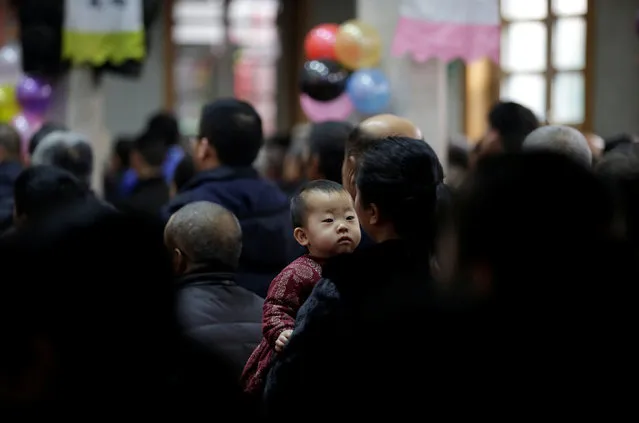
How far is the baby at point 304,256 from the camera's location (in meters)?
3.29

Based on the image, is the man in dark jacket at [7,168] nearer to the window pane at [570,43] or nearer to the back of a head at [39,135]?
the back of a head at [39,135]

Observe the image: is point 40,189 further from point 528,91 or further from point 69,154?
point 528,91

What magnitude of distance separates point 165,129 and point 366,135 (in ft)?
15.4

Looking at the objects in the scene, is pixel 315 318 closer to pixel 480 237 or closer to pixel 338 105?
pixel 480 237

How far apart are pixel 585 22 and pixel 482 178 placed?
33.3 feet

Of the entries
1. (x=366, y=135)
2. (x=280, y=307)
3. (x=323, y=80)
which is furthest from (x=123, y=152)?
(x=280, y=307)

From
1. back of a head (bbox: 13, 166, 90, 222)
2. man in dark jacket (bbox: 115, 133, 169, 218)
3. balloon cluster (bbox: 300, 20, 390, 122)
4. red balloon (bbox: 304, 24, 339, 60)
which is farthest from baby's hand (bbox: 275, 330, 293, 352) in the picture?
red balloon (bbox: 304, 24, 339, 60)

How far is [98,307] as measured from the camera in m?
1.77

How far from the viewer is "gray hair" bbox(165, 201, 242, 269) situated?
3637mm

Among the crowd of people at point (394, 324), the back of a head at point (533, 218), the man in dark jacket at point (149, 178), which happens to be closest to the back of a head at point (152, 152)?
the man in dark jacket at point (149, 178)

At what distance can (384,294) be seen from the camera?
2127 millimetres

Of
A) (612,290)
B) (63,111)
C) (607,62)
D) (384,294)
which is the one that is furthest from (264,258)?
(607,62)

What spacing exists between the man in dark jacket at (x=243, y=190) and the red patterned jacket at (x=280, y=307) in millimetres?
1103

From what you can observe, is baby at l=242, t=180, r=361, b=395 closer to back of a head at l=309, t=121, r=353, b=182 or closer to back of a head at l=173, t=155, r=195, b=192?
back of a head at l=309, t=121, r=353, b=182
